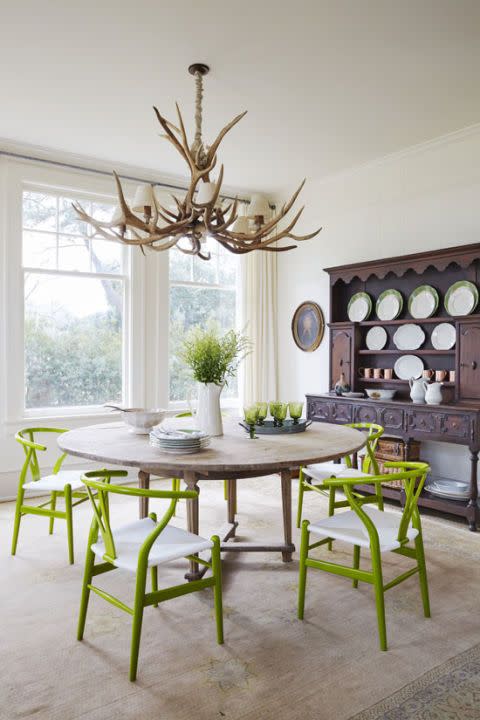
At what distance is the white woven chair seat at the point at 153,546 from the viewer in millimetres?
2061

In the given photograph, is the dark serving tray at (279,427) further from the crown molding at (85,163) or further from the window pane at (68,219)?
the crown molding at (85,163)

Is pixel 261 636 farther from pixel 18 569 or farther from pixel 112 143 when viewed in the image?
pixel 112 143

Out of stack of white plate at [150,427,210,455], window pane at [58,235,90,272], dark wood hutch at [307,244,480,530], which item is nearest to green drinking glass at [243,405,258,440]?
stack of white plate at [150,427,210,455]

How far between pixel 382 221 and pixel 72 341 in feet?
10.1

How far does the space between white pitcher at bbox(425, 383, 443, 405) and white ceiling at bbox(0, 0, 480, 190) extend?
2.00 m

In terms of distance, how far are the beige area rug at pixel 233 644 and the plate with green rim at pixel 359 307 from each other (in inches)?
90.0

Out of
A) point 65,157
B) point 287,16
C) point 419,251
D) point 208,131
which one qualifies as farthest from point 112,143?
point 419,251

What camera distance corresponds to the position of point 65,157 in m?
4.77

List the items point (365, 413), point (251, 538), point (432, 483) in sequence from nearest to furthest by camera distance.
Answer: point (251, 538) → point (432, 483) → point (365, 413)

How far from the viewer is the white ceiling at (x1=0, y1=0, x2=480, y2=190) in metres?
2.80

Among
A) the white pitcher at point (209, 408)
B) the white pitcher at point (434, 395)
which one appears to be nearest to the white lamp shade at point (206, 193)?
the white pitcher at point (209, 408)

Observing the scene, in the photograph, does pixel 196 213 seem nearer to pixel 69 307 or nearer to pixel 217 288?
pixel 69 307

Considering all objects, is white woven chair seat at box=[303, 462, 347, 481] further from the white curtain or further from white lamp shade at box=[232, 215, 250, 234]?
the white curtain

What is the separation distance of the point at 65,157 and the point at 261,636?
4203mm
